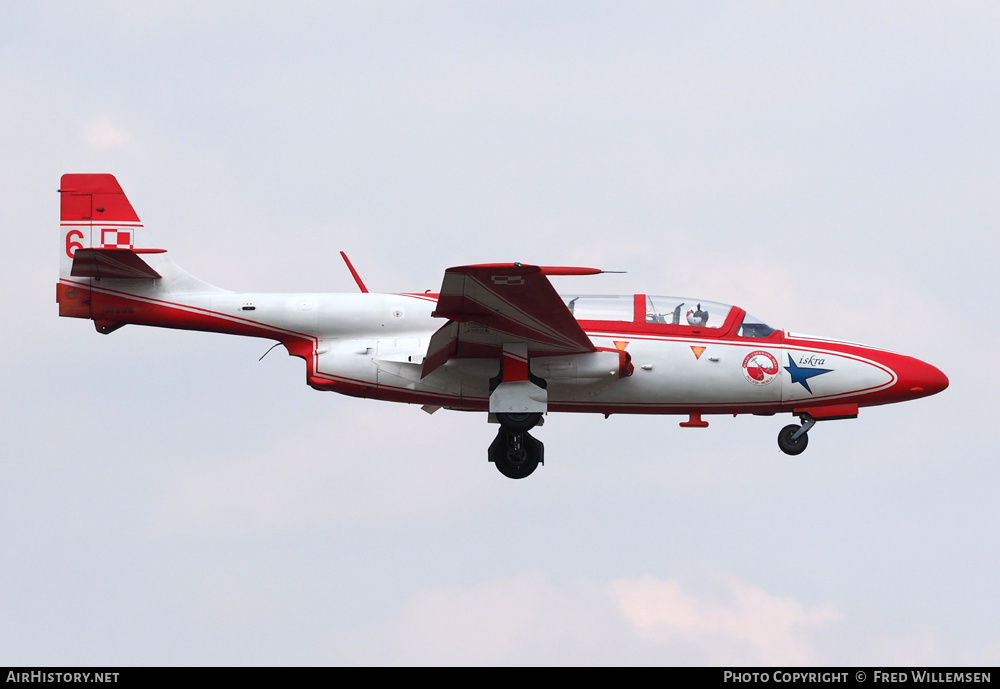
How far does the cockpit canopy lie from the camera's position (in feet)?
78.7

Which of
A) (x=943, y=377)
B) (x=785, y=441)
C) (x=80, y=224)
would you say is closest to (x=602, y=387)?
(x=785, y=441)

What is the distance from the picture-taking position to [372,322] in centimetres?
2384

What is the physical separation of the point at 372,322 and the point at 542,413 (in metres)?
3.47

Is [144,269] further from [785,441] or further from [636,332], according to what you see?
[785,441]

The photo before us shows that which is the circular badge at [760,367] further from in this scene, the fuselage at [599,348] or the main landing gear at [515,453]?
the main landing gear at [515,453]

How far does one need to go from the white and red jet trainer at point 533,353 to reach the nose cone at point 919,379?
0.03 metres

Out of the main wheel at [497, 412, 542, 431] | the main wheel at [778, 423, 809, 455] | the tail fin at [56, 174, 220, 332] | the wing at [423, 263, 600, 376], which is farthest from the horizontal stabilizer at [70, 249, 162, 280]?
the main wheel at [778, 423, 809, 455]

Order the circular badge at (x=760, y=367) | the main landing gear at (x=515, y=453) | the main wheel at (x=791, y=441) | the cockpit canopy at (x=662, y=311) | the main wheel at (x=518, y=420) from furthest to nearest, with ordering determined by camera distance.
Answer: the main wheel at (x=791, y=441) < the main landing gear at (x=515, y=453) < the cockpit canopy at (x=662, y=311) < the circular badge at (x=760, y=367) < the main wheel at (x=518, y=420)

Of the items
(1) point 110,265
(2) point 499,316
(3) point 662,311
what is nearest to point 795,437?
(3) point 662,311

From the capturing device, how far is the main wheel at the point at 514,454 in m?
24.1

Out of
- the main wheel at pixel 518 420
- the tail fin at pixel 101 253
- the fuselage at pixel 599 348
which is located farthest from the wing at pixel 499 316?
the tail fin at pixel 101 253

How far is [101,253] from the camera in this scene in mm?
23609

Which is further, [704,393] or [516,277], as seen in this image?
[704,393]

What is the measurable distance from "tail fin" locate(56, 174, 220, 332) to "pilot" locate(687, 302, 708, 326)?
335 inches
